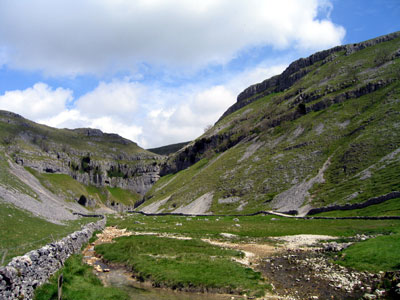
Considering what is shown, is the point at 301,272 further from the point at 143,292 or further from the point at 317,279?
the point at 143,292

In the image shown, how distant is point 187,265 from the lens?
2375 cm

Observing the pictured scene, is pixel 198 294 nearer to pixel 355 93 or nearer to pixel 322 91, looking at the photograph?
pixel 355 93

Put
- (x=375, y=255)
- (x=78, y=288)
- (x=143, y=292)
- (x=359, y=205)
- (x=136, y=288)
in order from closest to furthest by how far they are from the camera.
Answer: (x=78, y=288) → (x=143, y=292) → (x=136, y=288) → (x=375, y=255) → (x=359, y=205)

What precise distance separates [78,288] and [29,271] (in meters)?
3.56

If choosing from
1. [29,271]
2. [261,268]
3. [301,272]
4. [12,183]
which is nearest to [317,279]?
[301,272]

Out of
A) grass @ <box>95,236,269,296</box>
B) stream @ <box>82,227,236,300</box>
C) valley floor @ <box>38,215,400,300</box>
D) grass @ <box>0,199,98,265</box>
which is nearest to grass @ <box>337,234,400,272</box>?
valley floor @ <box>38,215,400,300</box>

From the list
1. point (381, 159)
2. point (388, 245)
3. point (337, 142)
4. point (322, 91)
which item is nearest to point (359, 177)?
point (381, 159)

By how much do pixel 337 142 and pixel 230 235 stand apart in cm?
6409

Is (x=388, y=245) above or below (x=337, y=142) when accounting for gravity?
below

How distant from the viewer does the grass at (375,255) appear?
20.1m

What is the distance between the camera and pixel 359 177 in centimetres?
6812

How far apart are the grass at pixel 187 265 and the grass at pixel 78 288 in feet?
13.0

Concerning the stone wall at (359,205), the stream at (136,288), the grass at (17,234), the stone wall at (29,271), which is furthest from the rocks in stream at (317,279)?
the stone wall at (359,205)

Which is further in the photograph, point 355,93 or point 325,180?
point 355,93
